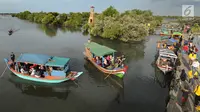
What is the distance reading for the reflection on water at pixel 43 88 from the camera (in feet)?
52.8

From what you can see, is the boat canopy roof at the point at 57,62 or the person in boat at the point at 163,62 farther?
the person in boat at the point at 163,62

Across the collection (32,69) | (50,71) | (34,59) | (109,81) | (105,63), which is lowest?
(109,81)

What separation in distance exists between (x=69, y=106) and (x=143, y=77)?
31.4 ft

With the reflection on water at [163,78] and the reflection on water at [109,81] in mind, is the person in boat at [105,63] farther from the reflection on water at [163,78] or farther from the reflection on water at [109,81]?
the reflection on water at [163,78]

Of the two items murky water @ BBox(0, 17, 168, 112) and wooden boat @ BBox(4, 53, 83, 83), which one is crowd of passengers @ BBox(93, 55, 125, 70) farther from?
wooden boat @ BBox(4, 53, 83, 83)

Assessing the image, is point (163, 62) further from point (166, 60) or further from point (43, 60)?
point (43, 60)

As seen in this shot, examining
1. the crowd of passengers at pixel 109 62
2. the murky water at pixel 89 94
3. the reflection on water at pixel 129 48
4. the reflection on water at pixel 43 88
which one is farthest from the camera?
the reflection on water at pixel 129 48

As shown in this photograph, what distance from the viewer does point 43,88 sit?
1703 centimetres

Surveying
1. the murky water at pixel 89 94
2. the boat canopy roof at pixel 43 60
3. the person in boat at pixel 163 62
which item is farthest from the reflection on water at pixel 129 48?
the boat canopy roof at pixel 43 60

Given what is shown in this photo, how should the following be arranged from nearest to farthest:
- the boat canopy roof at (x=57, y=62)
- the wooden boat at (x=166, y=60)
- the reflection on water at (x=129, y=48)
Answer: the boat canopy roof at (x=57, y=62) → the wooden boat at (x=166, y=60) → the reflection on water at (x=129, y=48)

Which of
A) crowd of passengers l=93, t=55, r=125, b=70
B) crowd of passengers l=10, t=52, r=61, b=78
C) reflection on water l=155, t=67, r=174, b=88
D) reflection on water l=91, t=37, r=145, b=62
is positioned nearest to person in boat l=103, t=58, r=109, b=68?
crowd of passengers l=93, t=55, r=125, b=70

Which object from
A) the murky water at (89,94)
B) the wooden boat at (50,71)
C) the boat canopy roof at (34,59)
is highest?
the boat canopy roof at (34,59)

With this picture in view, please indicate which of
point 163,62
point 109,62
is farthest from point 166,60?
point 109,62

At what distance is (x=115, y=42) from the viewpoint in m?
39.4
